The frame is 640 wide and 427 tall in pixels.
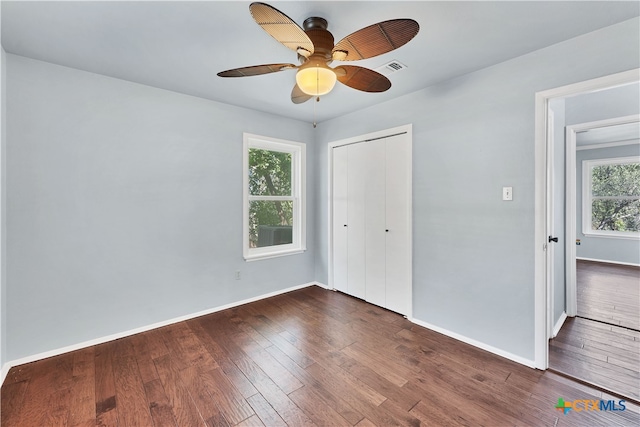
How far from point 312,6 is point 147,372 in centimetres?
281

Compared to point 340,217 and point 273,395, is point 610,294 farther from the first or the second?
point 273,395

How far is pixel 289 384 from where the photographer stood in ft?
6.24

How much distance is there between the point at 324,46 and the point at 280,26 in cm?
46

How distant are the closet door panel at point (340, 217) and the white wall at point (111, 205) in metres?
1.25

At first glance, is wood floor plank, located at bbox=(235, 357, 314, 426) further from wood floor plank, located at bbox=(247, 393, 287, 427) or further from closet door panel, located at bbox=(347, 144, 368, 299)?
closet door panel, located at bbox=(347, 144, 368, 299)

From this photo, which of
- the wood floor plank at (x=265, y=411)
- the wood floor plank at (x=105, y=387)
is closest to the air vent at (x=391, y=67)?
the wood floor plank at (x=265, y=411)

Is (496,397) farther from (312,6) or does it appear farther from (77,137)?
(77,137)

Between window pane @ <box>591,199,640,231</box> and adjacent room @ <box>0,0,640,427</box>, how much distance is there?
113 inches

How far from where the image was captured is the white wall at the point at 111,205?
215 centimetres

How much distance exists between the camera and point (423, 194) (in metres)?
2.78

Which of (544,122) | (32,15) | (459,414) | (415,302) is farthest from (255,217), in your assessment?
(544,122)

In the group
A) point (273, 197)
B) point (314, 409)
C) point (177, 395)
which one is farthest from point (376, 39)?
point (273, 197)

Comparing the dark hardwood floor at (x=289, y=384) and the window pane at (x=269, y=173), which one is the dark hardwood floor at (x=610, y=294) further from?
the window pane at (x=269, y=173)

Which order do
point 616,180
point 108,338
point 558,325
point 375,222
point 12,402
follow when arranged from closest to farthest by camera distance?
point 12,402 → point 108,338 → point 558,325 → point 375,222 → point 616,180
